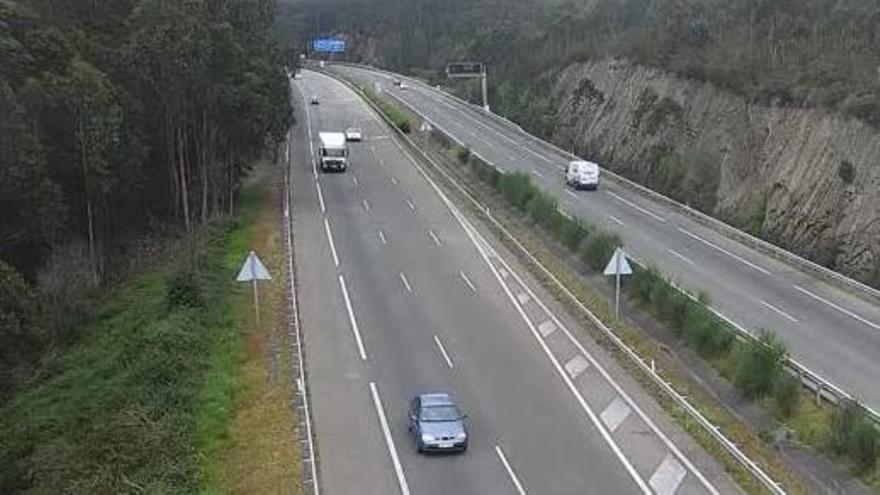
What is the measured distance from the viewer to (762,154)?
188 feet

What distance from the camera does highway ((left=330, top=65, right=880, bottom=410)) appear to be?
100ft

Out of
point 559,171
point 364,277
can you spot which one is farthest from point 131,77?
point 559,171

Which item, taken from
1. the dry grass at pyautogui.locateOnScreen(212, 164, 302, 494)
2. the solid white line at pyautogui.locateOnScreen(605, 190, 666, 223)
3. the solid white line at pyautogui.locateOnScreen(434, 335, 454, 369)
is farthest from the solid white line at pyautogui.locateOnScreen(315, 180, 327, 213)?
the solid white line at pyautogui.locateOnScreen(434, 335, 454, 369)

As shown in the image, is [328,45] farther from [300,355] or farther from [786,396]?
[786,396]

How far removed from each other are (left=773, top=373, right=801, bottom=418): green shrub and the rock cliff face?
1733cm

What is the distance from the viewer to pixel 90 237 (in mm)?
44031

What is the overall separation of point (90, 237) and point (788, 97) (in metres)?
37.6

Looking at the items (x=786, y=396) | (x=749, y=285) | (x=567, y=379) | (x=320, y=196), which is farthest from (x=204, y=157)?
(x=786, y=396)

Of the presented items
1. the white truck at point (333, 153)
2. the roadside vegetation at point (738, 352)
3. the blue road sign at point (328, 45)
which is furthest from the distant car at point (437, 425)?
the blue road sign at point (328, 45)

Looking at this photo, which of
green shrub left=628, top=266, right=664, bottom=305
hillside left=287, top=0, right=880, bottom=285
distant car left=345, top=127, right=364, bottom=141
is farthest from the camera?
distant car left=345, top=127, right=364, bottom=141

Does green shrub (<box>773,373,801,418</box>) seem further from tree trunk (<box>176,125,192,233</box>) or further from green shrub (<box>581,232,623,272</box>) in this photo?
tree trunk (<box>176,125,192,233</box>)

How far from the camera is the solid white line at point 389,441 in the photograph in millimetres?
22547

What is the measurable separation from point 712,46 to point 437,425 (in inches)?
2266

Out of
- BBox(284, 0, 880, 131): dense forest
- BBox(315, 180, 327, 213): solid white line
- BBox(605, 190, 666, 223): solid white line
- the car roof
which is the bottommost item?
BBox(605, 190, 666, 223): solid white line
